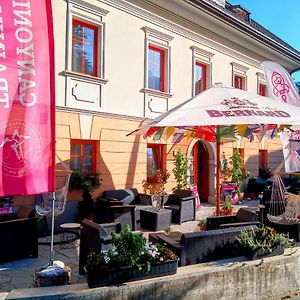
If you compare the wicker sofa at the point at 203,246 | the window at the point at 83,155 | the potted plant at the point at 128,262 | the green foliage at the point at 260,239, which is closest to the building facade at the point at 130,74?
the window at the point at 83,155

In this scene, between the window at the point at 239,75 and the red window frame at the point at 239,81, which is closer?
the window at the point at 239,75

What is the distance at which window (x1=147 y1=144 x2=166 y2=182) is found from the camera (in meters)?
11.1

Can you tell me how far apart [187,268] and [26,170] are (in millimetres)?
2303

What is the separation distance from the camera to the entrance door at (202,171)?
13.4 meters

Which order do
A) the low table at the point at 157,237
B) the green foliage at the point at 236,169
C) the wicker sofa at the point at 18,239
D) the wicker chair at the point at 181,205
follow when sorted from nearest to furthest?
the low table at the point at 157,237 < the wicker sofa at the point at 18,239 < the wicker chair at the point at 181,205 < the green foliage at the point at 236,169

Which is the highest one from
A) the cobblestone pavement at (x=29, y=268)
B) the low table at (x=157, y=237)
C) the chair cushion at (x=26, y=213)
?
the chair cushion at (x=26, y=213)

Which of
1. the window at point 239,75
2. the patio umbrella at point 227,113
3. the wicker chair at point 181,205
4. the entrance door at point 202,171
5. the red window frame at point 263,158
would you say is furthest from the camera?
the red window frame at point 263,158

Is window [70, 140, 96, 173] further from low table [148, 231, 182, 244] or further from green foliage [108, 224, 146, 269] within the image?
green foliage [108, 224, 146, 269]

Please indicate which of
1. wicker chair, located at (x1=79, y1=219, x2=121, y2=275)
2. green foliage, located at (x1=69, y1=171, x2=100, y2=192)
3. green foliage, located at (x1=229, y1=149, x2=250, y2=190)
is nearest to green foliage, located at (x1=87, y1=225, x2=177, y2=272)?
wicker chair, located at (x1=79, y1=219, x2=121, y2=275)

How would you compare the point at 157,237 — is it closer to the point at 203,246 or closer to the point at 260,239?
the point at 203,246

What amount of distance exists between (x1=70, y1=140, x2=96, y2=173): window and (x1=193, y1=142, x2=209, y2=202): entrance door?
16.3ft

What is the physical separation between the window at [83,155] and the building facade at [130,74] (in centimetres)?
3

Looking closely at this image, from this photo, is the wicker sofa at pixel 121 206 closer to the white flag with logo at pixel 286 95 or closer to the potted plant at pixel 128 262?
the white flag with logo at pixel 286 95

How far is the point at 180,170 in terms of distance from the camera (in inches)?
443
